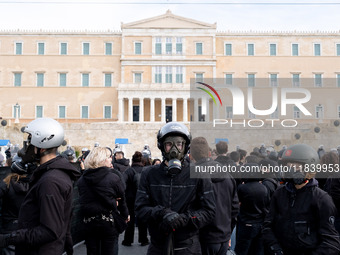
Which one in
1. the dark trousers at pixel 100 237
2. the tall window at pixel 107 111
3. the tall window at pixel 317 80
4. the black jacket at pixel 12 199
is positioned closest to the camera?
the black jacket at pixel 12 199

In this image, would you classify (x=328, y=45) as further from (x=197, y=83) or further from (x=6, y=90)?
(x=6, y=90)

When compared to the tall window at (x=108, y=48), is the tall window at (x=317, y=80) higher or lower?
lower

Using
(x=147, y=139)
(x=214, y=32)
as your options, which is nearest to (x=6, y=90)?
(x=147, y=139)

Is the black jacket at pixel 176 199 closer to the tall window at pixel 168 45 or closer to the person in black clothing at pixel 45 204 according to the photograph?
the person in black clothing at pixel 45 204

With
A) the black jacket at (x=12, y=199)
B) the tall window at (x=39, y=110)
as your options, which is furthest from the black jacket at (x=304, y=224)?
the tall window at (x=39, y=110)

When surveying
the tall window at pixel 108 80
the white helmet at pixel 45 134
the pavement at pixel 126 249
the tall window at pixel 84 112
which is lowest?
the pavement at pixel 126 249

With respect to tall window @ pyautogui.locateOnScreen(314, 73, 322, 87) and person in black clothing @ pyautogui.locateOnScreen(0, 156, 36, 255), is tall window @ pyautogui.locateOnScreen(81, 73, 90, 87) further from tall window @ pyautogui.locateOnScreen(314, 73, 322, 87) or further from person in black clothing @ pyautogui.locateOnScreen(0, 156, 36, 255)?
person in black clothing @ pyautogui.locateOnScreen(0, 156, 36, 255)

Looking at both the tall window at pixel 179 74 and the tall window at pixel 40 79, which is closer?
the tall window at pixel 179 74

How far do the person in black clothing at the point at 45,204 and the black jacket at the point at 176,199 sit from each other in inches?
23.1

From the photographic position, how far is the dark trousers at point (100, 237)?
4449 mm

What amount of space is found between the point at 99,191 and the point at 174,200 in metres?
1.75

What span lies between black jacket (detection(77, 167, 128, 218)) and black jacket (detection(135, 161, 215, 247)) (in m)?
1.50

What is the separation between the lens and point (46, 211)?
8.27 ft

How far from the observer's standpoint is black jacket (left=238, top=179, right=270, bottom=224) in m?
5.04
